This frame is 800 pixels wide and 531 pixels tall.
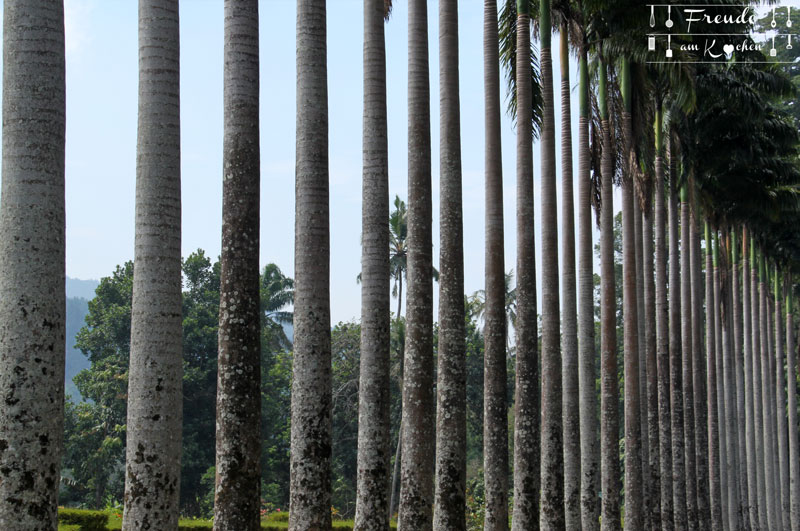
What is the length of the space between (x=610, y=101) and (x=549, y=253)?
6.97m

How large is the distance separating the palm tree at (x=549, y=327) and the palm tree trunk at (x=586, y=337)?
1.81m

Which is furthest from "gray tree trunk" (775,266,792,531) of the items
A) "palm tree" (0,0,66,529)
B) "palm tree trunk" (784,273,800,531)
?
"palm tree" (0,0,66,529)

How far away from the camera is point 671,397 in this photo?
29.2 metres

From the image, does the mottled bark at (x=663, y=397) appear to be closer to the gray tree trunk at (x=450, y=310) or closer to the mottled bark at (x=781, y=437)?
the gray tree trunk at (x=450, y=310)

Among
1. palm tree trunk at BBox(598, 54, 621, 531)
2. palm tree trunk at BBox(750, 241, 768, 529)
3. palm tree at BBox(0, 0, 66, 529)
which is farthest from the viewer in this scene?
palm tree trunk at BBox(750, 241, 768, 529)

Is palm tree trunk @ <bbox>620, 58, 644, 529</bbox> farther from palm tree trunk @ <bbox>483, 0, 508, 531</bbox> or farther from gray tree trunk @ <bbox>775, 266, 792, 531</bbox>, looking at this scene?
gray tree trunk @ <bbox>775, 266, 792, 531</bbox>

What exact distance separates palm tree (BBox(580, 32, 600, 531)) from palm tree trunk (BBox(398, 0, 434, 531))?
7.80 meters

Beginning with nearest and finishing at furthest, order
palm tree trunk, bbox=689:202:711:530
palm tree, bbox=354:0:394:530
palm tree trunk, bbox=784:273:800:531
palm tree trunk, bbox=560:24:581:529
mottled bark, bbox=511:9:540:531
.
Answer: palm tree, bbox=354:0:394:530, mottled bark, bbox=511:9:540:531, palm tree trunk, bbox=560:24:581:529, palm tree trunk, bbox=689:202:711:530, palm tree trunk, bbox=784:273:800:531

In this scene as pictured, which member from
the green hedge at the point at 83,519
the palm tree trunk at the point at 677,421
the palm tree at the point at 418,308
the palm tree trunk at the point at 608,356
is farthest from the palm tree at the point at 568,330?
the green hedge at the point at 83,519

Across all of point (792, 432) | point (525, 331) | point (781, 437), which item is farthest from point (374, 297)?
point (792, 432)

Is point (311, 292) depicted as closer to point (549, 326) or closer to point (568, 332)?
point (549, 326)

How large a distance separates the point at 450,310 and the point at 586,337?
7387 mm

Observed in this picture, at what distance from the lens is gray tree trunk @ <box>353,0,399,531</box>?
11.8 m

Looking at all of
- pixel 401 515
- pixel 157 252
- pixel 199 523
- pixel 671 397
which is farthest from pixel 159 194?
pixel 671 397
